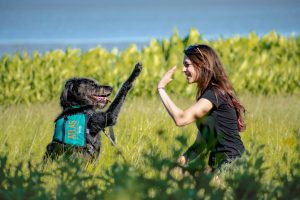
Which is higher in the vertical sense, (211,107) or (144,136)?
(211,107)

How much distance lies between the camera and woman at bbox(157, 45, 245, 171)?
4738 millimetres

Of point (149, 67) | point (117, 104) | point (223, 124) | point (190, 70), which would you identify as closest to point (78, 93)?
point (117, 104)

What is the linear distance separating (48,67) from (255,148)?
363 inches

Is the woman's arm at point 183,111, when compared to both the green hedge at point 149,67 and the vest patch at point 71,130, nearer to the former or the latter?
the vest patch at point 71,130

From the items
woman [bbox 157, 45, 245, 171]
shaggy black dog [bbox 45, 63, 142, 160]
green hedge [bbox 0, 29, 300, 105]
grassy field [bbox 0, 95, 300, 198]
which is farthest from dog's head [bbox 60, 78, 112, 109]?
green hedge [bbox 0, 29, 300, 105]

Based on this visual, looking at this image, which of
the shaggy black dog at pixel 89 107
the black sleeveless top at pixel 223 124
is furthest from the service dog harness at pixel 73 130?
the black sleeveless top at pixel 223 124

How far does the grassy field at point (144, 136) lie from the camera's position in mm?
4805

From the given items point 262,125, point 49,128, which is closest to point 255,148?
point 262,125

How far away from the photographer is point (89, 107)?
534cm

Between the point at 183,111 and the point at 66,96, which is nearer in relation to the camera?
the point at 183,111

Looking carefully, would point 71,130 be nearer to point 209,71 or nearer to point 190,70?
point 190,70

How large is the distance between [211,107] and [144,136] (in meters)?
1.31

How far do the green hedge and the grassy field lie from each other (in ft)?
6.75

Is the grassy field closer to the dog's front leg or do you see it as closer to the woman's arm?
the woman's arm
